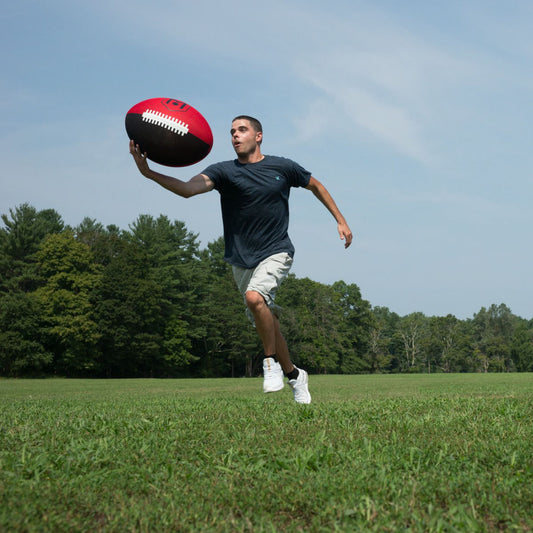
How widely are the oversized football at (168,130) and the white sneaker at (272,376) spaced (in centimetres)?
238

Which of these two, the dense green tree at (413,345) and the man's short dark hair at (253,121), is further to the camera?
the dense green tree at (413,345)

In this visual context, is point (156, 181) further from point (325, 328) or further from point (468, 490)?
point (325, 328)

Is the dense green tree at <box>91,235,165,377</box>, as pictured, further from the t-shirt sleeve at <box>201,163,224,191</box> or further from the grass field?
the grass field

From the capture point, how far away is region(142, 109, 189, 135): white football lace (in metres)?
5.71

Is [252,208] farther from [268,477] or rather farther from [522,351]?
[522,351]

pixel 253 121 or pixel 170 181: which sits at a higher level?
pixel 253 121

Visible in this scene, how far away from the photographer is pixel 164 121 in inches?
226

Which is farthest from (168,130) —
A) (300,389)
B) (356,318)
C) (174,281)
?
(356,318)

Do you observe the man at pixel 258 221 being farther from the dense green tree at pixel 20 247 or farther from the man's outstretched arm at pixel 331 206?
the dense green tree at pixel 20 247

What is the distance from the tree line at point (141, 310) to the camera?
167 feet

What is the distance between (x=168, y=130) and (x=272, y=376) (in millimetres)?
2840

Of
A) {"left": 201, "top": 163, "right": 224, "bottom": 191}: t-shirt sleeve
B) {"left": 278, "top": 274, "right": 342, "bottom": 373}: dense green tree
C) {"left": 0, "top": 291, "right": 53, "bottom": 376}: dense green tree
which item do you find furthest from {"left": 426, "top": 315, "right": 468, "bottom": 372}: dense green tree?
{"left": 201, "top": 163, "right": 224, "bottom": 191}: t-shirt sleeve

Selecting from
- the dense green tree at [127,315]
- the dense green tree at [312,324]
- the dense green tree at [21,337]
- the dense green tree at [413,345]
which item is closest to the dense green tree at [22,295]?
the dense green tree at [21,337]

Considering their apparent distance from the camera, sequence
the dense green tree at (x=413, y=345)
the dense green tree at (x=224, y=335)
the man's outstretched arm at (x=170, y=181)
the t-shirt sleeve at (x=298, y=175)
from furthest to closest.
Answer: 1. the dense green tree at (x=413, y=345)
2. the dense green tree at (x=224, y=335)
3. the t-shirt sleeve at (x=298, y=175)
4. the man's outstretched arm at (x=170, y=181)
